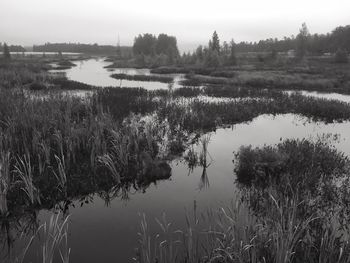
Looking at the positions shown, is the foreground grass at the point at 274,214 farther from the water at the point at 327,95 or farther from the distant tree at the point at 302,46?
the distant tree at the point at 302,46

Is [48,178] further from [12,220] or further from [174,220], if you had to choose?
[174,220]

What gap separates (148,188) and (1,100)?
9612 millimetres

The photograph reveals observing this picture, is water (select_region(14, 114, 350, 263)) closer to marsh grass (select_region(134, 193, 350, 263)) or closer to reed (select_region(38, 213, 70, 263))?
reed (select_region(38, 213, 70, 263))

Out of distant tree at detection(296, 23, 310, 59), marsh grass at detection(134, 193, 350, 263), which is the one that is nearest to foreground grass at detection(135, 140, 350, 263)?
marsh grass at detection(134, 193, 350, 263)

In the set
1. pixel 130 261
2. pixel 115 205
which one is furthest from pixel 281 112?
pixel 130 261

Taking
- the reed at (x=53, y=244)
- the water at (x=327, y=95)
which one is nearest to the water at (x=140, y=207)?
the reed at (x=53, y=244)

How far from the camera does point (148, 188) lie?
342 inches

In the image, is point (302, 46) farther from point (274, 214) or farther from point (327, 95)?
point (274, 214)

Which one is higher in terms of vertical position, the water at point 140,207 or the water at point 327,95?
the water at point 327,95

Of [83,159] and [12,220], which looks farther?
[83,159]

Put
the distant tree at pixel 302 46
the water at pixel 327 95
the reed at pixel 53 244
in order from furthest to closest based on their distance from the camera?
the distant tree at pixel 302 46 < the water at pixel 327 95 < the reed at pixel 53 244

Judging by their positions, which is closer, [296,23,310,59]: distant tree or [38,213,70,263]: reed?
[38,213,70,263]: reed

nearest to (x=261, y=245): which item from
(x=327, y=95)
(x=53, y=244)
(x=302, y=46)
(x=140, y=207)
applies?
(x=53, y=244)

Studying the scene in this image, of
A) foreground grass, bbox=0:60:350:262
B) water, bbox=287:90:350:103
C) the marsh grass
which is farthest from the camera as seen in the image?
water, bbox=287:90:350:103
